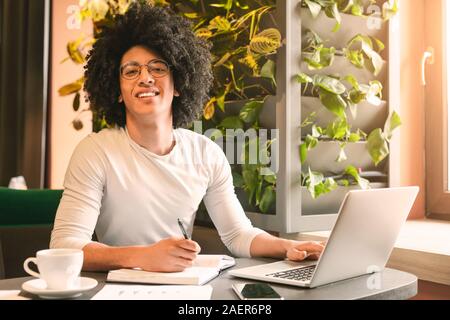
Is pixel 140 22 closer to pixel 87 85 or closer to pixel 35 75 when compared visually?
pixel 87 85

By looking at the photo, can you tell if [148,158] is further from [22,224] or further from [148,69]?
[22,224]

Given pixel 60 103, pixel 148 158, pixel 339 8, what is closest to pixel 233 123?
pixel 148 158

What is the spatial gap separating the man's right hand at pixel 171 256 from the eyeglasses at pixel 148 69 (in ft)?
2.42

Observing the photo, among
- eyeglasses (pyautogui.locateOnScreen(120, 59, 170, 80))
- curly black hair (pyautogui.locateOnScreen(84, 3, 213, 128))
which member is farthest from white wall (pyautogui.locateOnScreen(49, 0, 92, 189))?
eyeglasses (pyautogui.locateOnScreen(120, 59, 170, 80))

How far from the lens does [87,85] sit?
6.46ft

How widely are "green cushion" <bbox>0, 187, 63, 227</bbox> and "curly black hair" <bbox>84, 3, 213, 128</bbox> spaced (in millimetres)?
361

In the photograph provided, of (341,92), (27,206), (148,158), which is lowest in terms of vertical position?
(27,206)

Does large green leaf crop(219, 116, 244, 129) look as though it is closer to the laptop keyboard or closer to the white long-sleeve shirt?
the white long-sleeve shirt

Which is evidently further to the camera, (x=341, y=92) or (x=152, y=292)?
(x=341, y=92)

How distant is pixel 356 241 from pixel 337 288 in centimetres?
11

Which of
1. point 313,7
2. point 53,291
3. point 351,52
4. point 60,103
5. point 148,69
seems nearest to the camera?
point 53,291

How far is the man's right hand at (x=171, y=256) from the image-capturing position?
3.93 feet

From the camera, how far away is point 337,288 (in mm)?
1109
